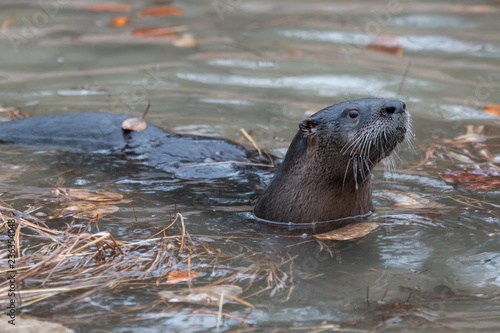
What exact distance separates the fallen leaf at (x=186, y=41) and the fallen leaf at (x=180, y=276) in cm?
508

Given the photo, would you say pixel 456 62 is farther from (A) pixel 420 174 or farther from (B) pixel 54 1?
(B) pixel 54 1

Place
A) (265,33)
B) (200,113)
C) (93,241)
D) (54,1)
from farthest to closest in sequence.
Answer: (54,1) < (265,33) < (200,113) < (93,241)

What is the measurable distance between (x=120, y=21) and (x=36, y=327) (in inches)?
250

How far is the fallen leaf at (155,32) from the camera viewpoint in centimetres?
786

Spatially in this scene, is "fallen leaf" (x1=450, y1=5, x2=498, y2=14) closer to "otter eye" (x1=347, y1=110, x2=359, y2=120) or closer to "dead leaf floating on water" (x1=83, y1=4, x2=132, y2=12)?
"dead leaf floating on water" (x1=83, y1=4, x2=132, y2=12)

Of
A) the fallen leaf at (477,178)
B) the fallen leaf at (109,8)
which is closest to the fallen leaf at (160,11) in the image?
the fallen leaf at (109,8)

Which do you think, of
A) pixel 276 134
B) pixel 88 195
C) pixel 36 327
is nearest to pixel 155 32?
pixel 276 134

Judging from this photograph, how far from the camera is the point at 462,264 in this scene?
3012 mm

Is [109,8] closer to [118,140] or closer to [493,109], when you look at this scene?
[118,140]

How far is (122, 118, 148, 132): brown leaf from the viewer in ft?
15.1

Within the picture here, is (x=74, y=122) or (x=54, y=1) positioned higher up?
(x=54, y=1)

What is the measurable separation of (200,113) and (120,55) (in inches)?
77.5

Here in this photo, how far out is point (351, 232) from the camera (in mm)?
3490

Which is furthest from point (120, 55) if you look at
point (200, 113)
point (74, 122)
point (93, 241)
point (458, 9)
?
point (93, 241)
